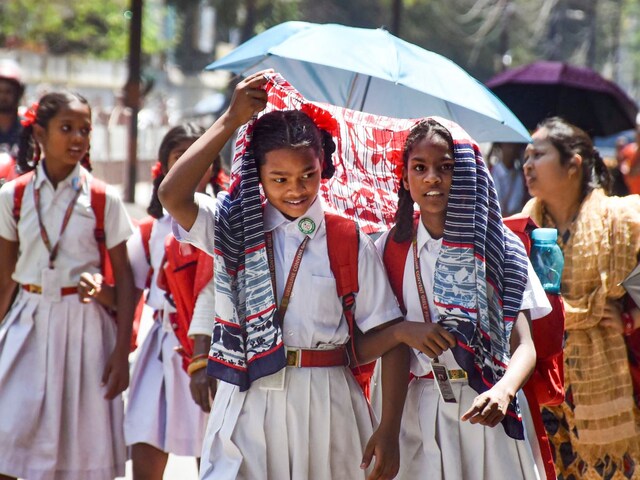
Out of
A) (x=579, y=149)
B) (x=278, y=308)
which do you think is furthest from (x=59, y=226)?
(x=579, y=149)

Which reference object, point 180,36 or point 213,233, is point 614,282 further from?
point 180,36

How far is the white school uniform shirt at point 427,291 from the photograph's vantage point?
12.0ft

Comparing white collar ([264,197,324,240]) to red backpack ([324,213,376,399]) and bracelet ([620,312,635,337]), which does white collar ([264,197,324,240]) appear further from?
bracelet ([620,312,635,337])

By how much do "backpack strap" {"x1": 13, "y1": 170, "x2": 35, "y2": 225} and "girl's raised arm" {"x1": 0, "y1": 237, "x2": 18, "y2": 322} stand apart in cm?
12

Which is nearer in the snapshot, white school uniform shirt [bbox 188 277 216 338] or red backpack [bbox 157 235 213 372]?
white school uniform shirt [bbox 188 277 216 338]

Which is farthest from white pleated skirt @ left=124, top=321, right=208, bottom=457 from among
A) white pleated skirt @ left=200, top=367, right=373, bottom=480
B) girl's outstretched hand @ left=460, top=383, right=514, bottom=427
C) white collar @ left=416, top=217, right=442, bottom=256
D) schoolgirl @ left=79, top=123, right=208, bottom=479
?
girl's outstretched hand @ left=460, top=383, right=514, bottom=427

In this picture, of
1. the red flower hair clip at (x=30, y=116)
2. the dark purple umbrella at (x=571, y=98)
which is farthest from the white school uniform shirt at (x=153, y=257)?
the dark purple umbrella at (x=571, y=98)

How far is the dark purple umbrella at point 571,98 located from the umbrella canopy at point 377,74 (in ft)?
14.3

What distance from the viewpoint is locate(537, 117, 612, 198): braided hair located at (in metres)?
4.93

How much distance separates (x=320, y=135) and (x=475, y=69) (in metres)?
50.3

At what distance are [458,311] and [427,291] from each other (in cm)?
19

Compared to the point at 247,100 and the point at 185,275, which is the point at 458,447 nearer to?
the point at 247,100

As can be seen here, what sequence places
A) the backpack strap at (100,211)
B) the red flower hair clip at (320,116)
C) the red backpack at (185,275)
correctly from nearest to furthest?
the red flower hair clip at (320,116) < the red backpack at (185,275) < the backpack strap at (100,211)

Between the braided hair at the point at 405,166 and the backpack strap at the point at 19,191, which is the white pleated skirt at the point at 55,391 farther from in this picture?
the braided hair at the point at 405,166
